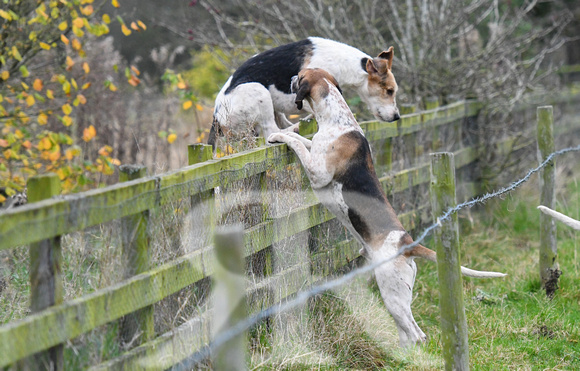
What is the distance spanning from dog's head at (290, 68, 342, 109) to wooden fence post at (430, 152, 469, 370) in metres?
1.34

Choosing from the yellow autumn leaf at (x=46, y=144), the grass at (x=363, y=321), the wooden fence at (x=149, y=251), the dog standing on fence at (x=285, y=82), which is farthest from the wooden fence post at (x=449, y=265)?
the yellow autumn leaf at (x=46, y=144)

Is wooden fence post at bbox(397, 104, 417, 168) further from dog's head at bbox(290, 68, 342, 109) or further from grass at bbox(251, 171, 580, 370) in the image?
dog's head at bbox(290, 68, 342, 109)

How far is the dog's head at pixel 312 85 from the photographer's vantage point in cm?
429

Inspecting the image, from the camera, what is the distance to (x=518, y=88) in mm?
7766

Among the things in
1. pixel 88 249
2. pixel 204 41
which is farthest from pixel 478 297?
pixel 204 41

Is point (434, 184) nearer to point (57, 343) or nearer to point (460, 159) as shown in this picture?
point (57, 343)

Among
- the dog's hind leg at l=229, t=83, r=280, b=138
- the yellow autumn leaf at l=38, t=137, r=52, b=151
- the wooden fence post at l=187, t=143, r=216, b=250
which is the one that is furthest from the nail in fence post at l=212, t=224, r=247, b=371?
the yellow autumn leaf at l=38, t=137, r=52, b=151

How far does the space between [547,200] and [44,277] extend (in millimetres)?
4185

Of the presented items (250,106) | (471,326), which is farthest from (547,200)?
(250,106)

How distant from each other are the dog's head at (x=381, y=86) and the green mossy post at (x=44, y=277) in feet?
9.45

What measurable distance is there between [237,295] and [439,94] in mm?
6221

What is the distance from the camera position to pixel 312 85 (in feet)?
14.1

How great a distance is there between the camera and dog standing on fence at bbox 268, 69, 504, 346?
3920 millimetres

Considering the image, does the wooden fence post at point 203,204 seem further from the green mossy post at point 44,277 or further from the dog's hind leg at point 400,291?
the dog's hind leg at point 400,291
